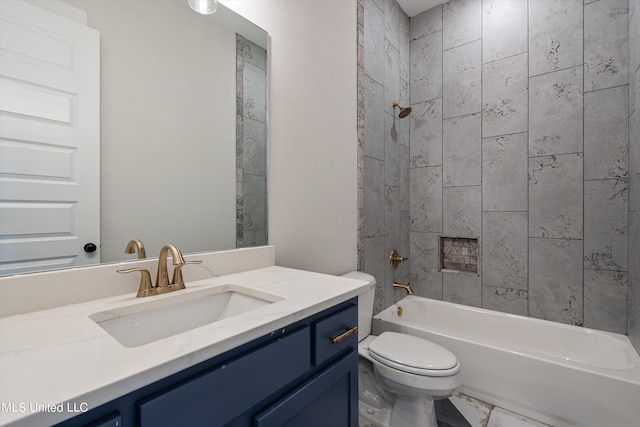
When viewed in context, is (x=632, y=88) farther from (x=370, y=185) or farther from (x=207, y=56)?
(x=207, y=56)

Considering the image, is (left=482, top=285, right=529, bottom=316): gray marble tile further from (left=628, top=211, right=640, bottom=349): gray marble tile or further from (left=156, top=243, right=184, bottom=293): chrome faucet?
(left=156, top=243, right=184, bottom=293): chrome faucet

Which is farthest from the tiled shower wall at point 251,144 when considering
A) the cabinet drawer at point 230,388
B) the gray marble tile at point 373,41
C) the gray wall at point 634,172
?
the gray wall at point 634,172

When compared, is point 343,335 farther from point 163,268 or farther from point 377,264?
point 377,264

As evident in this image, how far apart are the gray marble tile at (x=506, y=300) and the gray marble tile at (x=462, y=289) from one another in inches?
1.9

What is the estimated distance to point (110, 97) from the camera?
34.9 inches

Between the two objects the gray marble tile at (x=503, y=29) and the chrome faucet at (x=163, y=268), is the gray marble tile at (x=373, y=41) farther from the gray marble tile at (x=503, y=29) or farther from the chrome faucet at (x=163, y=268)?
the chrome faucet at (x=163, y=268)

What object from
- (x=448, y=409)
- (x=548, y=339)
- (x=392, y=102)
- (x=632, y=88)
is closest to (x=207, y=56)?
(x=392, y=102)

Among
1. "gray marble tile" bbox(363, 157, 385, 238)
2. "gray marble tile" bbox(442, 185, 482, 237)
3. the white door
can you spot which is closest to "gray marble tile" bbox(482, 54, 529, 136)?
"gray marble tile" bbox(442, 185, 482, 237)

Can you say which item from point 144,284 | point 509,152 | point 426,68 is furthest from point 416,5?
point 144,284

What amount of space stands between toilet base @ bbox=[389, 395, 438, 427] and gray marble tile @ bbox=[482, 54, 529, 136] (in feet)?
6.23

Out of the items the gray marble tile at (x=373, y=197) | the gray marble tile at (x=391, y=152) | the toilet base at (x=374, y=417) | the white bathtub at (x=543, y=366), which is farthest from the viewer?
the gray marble tile at (x=391, y=152)

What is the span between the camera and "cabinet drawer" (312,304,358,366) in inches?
30.8

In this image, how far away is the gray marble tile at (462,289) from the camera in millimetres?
2268

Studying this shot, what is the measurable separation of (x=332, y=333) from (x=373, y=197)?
136cm
